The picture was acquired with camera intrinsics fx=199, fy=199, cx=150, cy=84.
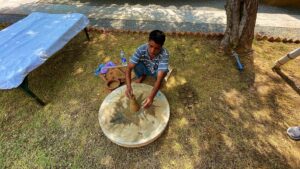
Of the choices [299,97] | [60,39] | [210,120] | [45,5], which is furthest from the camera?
[45,5]

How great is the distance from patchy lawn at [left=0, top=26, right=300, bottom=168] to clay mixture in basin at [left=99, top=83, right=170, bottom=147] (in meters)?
0.23

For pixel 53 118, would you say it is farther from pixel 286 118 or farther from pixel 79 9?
pixel 79 9

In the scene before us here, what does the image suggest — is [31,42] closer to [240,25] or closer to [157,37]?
[157,37]

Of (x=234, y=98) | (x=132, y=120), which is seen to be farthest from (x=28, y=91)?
(x=234, y=98)

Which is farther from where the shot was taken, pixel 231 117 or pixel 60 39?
pixel 60 39

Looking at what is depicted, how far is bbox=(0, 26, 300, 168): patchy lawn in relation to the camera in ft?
8.59

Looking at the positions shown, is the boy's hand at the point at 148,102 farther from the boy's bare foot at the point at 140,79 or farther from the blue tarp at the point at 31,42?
the blue tarp at the point at 31,42

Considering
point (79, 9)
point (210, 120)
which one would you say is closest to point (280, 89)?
point (210, 120)

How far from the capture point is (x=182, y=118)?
9.88ft

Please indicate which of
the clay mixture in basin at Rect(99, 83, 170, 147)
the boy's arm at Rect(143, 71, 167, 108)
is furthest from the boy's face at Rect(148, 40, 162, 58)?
the clay mixture in basin at Rect(99, 83, 170, 147)

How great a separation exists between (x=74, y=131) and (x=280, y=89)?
3353 millimetres

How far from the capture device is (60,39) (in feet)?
11.4

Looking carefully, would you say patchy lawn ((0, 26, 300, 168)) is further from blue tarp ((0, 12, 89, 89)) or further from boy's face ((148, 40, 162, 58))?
boy's face ((148, 40, 162, 58))

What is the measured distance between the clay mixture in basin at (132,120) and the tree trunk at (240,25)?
1.95 meters
